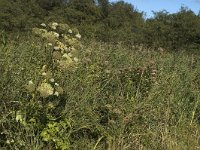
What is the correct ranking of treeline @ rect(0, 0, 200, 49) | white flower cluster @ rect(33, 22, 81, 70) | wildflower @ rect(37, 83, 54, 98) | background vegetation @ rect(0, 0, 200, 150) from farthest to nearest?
treeline @ rect(0, 0, 200, 49)
background vegetation @ rect(0, 0, 200, 150)
white flower cluster @ rect(33, 22, 81, 70)
wildflower @ rect(37, 83, 54, 98)

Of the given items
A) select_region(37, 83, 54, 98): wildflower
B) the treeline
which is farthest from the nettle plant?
the treeline

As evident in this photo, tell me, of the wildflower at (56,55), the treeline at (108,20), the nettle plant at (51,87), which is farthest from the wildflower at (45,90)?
the treeline at (108,20)

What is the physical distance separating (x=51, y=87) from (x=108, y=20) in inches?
2153

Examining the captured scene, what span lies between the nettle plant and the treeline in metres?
27.8

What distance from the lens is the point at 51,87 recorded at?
16.1ft

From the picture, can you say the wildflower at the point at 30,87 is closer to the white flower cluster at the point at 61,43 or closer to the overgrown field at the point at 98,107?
the overgrown field at the point at 98,107

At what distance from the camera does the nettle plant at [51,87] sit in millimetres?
4918

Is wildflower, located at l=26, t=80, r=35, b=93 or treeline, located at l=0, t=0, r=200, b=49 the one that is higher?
wildflower, located at l=26, t=80, r=35, b=93

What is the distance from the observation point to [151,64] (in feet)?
22.4

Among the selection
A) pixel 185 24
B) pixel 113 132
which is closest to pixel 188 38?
pixel 185 24

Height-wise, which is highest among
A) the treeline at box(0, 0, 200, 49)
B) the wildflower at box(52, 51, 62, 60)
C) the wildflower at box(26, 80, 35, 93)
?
the wildflower at box(52, 51, 62, 60)

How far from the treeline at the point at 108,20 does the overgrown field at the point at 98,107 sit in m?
26.0

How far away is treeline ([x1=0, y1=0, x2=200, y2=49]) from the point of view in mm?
39156

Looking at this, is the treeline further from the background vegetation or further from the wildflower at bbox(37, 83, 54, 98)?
the wildflower at bbox(37, 83, 54, 98)
